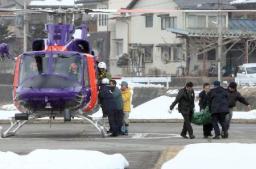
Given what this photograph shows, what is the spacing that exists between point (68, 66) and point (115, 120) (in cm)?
204

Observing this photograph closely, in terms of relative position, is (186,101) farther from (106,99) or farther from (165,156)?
(165,156)

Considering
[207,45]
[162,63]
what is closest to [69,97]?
[207,45]

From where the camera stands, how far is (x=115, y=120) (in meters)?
22.3

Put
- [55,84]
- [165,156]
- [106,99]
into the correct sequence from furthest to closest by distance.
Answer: [106,99]
[55,84]
[165,156]

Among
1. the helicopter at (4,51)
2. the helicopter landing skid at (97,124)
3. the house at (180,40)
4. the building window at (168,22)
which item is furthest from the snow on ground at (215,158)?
the building window at (168,22)

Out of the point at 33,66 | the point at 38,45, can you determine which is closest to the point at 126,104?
the point at 33,66

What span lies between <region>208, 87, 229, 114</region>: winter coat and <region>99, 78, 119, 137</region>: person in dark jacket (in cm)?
291

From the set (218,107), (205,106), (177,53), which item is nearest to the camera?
(218,107)

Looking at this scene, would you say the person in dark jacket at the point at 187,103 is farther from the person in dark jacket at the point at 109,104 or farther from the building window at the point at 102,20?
the building window at the point at 102,20

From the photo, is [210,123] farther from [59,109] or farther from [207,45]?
[207,45]

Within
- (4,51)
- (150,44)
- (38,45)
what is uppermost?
(150,44)

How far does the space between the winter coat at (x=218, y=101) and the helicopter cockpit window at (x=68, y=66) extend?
3.65m

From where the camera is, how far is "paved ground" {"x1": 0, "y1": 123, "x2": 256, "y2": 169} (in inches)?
644

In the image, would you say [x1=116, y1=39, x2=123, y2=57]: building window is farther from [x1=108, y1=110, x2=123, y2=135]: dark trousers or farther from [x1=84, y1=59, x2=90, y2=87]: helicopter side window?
[x1=84, y1=59, x2=90, y2=87]: helicopter side window
